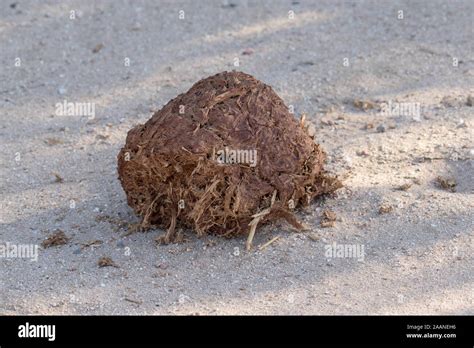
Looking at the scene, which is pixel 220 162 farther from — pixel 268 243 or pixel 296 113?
pixel 296 113

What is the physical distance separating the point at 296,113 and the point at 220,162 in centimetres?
213

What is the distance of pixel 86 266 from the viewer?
205 inches

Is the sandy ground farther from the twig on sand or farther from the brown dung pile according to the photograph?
the brown dung pile

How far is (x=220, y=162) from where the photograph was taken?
5102 millimetres

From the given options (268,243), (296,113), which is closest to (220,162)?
(268,243)

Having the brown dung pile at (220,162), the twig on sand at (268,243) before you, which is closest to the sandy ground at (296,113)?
the twig on sand at (268,243)

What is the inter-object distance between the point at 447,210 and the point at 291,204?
969 mm

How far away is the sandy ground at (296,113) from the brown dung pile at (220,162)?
0.19 metres

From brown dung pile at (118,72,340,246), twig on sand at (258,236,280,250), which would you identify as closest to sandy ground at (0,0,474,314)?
twig on sand at (258,236,280,250)

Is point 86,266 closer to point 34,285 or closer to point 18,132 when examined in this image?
point 34,285

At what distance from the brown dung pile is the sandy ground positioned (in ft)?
0.61

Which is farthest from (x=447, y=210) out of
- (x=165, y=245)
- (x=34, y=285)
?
(x=34, y=285)

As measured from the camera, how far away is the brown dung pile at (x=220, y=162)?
5.13 meters

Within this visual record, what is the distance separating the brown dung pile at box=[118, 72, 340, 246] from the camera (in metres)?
5.13
